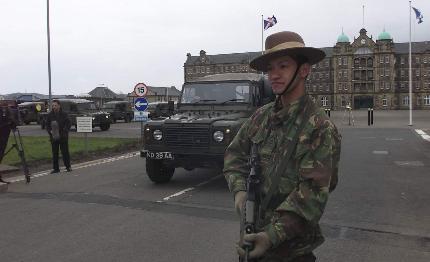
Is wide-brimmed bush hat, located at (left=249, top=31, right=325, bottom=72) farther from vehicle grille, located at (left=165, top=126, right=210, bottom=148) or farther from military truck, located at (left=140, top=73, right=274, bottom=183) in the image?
vehicle grille, located at (left=165, top=126, right=210, bottom=148)

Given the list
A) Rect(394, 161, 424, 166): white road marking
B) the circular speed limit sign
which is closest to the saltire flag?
the circular speed limit sign

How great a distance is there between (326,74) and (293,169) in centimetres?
13976

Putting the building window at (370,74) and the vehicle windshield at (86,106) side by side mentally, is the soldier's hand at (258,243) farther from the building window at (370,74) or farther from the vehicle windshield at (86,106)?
the building window at (370,74)

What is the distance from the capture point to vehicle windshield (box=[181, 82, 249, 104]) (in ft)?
37.5

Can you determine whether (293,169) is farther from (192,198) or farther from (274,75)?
(192,198)

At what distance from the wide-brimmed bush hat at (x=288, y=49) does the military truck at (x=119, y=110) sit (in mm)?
41243

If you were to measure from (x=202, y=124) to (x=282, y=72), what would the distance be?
24.5ft

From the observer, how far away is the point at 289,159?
2521 millimetres

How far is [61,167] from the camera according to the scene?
14.8 metres

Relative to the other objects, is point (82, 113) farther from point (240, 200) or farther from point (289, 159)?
point (289, 159)

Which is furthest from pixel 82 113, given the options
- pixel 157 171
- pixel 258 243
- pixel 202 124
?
pixel 258 243

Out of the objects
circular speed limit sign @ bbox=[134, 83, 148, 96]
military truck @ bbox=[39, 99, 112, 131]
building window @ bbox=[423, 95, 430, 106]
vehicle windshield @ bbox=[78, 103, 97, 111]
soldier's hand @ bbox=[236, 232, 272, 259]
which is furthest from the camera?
building window @ bbox=[423, 95, 430, 106]

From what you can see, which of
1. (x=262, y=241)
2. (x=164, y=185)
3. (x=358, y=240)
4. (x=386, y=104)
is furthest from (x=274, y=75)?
(x=386, y=104)

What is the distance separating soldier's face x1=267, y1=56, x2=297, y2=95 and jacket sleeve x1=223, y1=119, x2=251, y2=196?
31cm
